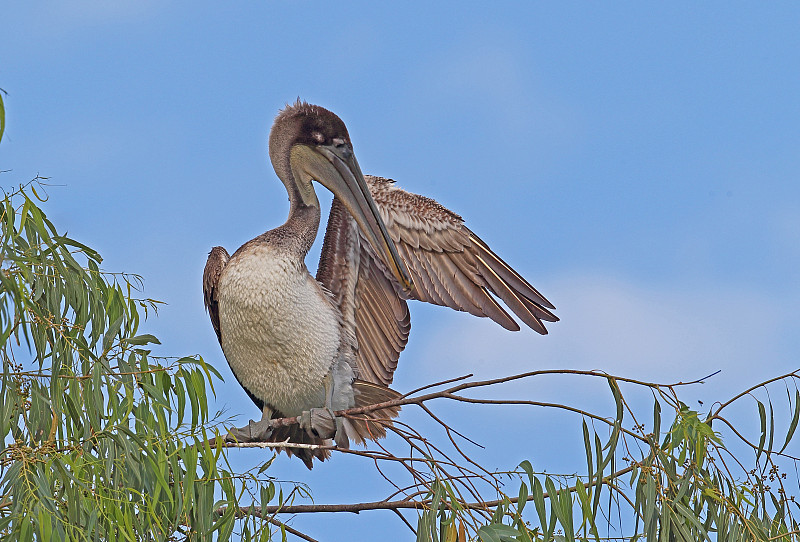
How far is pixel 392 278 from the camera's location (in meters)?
4.96

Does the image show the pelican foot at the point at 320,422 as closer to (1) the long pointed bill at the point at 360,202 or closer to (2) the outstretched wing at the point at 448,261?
(1) the long pointed bill at the point at 360,202

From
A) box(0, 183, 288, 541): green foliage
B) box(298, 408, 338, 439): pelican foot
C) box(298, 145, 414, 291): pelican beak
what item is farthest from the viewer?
box(298, 145, 414, 291): pelican beak

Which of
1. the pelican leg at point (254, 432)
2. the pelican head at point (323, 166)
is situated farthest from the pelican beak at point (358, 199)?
the pelican leg at point (254, 432)

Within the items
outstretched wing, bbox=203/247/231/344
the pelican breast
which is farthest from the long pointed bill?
outstretched wing, bbox=203/247/231/344

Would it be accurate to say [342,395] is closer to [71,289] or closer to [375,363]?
[375,363]

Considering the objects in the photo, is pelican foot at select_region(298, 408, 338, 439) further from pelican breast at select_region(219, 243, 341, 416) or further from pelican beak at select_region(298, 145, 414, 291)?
pelican beak at select_region(298, 145, 414, 291)

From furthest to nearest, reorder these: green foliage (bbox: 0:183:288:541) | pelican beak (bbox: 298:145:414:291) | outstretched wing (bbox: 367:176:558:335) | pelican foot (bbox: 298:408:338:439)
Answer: outstretched wing (bbox: 367:176:558:335), pelican beak (bbox: 298:145:414:291), pelican foot (bbox: 298:408:338:439), green foliage (bbox: 0:183:288:541)

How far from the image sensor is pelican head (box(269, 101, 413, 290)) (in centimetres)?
477

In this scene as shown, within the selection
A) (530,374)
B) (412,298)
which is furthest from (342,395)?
(530,374)

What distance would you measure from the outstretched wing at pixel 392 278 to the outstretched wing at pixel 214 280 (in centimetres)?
48

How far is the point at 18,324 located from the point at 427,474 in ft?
4.32

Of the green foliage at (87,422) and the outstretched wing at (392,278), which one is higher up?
the outstretched wing at (392,278)

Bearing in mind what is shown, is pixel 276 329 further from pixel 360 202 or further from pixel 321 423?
pixel 360 202

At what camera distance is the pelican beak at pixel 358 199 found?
4.72 meters
